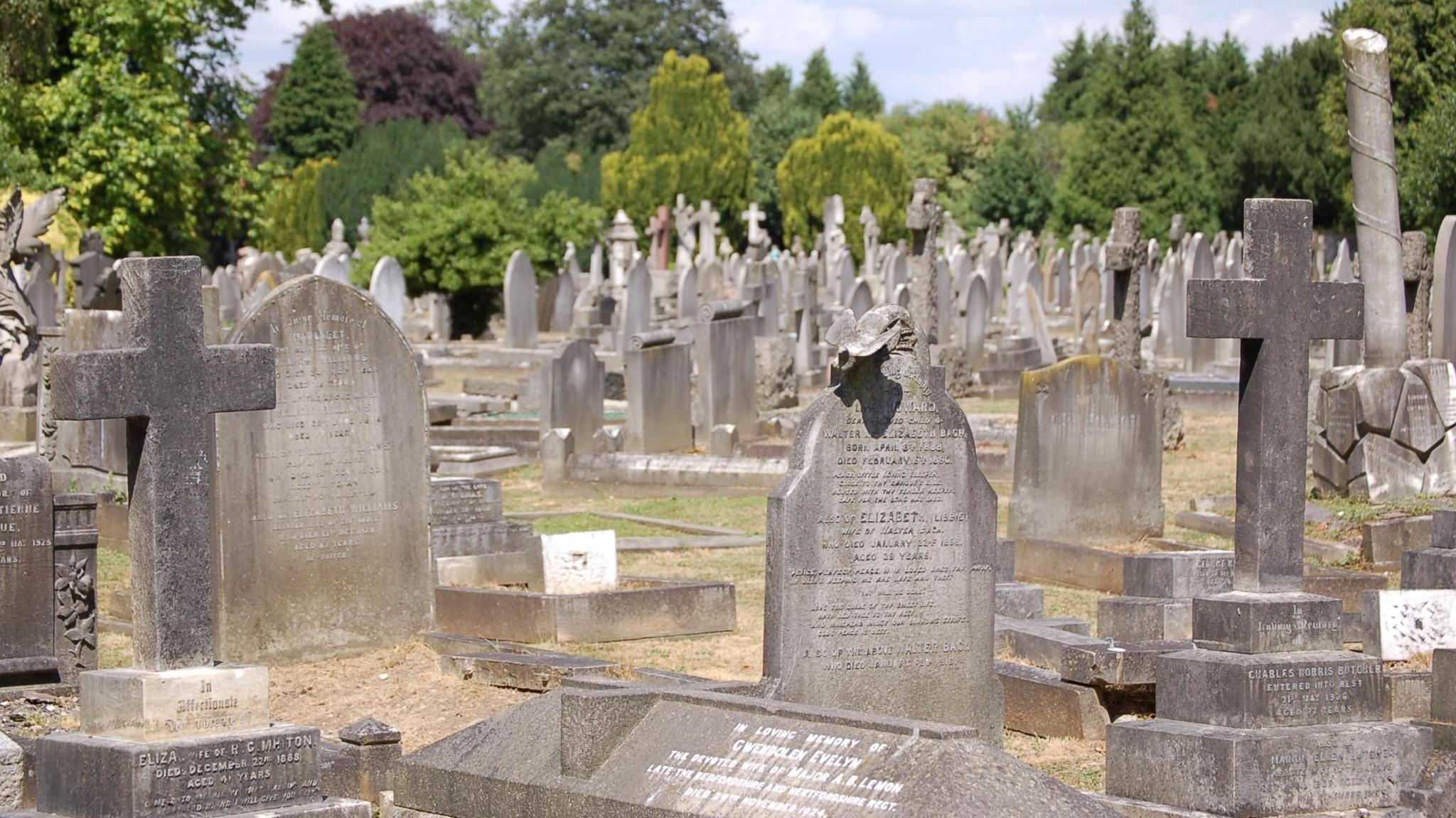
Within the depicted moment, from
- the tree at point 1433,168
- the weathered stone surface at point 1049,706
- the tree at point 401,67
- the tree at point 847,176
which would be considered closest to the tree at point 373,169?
the tree at point 847,176

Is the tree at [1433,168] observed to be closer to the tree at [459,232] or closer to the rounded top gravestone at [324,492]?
the tree at [459,232]

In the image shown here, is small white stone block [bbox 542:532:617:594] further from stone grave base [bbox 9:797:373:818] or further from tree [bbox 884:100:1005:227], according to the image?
tree [bbox 884:100:1005:227]

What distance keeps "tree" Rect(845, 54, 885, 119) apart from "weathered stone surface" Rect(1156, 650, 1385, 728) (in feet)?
276

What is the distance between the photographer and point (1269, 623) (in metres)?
7.74

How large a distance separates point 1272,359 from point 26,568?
5760mm

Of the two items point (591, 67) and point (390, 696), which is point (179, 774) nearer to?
point (390, 696)

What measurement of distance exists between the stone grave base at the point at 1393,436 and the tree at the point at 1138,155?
43888mm

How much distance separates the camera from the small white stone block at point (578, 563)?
11820 mm

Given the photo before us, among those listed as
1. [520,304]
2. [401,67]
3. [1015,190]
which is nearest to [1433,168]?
[520,304]

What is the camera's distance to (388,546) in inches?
439

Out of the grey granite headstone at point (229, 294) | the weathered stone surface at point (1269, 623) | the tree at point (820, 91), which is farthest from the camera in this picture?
the tree at point (820, 91)

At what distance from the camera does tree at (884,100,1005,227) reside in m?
73.5

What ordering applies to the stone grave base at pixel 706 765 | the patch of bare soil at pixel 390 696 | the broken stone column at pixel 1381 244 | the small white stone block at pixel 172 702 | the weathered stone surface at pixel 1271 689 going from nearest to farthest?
the stone grave base at pixel 706 765
the small white stone block at pixel 172 702
the weathered stone surface at pixel 1271 689
the patch of bare soil at pixel 390 696
the broken stone column at pixel 1381 244

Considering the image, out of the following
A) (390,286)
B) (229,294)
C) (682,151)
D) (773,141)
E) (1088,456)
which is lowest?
(1088,456)
